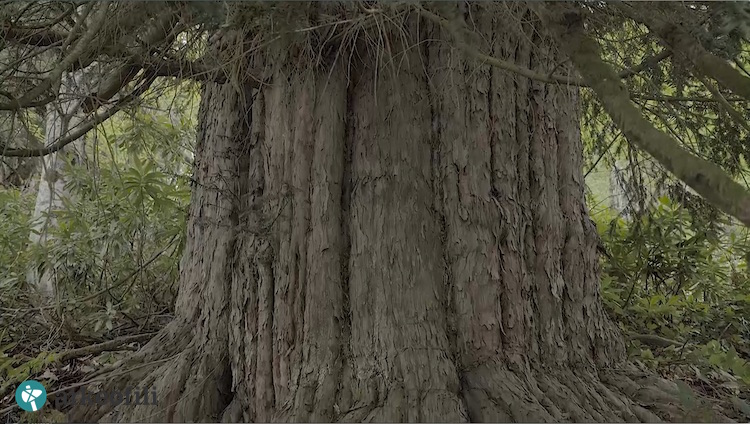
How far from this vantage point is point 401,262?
7.22ft

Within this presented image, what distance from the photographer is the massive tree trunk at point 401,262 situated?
215 cm

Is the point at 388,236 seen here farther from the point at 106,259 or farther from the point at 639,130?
the point at 106,259

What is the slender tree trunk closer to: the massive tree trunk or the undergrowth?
the massive tree trunk

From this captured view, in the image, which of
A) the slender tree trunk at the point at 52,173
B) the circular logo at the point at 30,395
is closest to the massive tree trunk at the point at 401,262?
the circular logo at the point at 30,395

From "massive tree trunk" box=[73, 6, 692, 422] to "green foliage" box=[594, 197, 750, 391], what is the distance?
804 millimetres

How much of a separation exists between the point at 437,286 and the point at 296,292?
55 centimetres

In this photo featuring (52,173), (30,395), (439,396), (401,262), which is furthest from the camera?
(30,395)

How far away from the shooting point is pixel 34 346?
3.10 metres

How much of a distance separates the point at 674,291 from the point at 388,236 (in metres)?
2.54

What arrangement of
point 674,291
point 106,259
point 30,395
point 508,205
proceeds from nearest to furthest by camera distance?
point 508,205, point 30,395, point 106,259, point 674,291

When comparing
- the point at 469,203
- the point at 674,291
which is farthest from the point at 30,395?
the point at 674,291

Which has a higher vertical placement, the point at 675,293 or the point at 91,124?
the point at 91,124

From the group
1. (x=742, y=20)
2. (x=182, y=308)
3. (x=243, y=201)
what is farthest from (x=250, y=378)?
(x=742, y=20)

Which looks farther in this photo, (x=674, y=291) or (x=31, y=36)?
(x=674, y=291)
